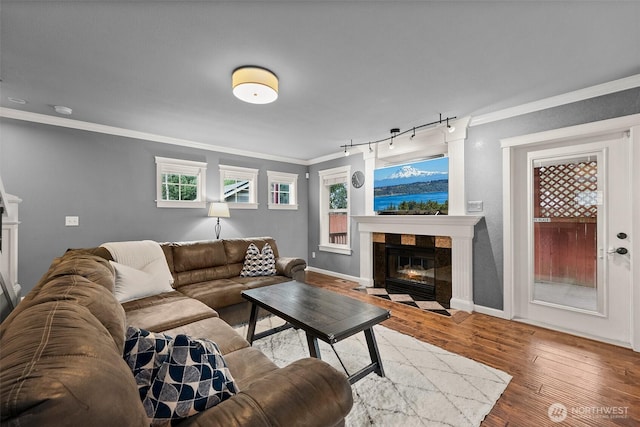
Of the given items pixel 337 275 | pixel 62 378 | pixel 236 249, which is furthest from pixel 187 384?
pixel 337 275

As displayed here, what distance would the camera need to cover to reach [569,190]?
9.43 feet

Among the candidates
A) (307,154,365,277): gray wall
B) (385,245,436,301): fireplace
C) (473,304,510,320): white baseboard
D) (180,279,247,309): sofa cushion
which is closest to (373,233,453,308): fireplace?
(385,245,436,301): fireplace

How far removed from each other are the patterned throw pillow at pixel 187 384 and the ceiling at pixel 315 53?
186cm

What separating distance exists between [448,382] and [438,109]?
2.76m

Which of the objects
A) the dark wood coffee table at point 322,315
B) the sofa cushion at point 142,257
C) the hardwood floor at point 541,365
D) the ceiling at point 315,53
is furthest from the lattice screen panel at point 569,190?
the sofa cushion at point 142,257

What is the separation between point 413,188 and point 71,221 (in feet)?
15.7

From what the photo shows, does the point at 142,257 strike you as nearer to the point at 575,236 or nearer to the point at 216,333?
the point at 216,333

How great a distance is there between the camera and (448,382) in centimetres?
198

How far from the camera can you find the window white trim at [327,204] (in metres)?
5.20

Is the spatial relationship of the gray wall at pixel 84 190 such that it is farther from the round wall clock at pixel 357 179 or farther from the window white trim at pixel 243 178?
the round wall clock at pixel 357 179

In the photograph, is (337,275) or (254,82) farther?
(337,275)

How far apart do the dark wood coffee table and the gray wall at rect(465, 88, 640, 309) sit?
6.66ft

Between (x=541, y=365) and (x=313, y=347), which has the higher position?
(x=313, y=347)

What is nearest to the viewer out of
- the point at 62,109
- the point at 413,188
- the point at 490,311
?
the point at 62,109
